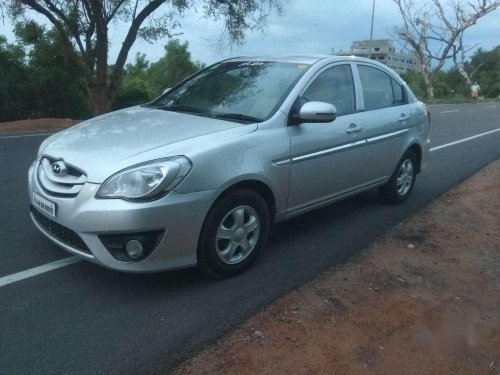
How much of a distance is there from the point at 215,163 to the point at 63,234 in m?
1.19

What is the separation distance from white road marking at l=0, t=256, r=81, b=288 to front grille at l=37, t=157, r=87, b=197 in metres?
0.64

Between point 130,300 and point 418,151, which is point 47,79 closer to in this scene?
point 418,151

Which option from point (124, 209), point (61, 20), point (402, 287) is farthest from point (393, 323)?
point (61, 20)

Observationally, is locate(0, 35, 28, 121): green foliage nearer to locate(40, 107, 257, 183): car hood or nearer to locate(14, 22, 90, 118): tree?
locate(14, 22, 90, 118): tree

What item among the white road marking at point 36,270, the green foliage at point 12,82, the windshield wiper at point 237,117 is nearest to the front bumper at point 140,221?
the white road marking at point 36,270

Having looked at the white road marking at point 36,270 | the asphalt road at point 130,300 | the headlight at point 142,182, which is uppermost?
the headlight at point 142,182

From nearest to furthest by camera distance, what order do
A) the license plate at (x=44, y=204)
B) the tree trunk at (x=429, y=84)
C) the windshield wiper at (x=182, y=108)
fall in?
the license plate at (x=44, y=204)
the windshield wiper at (x=182, y=108)
the tree trunk at (x=429, y=84)

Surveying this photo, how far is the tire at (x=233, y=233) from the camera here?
12.2ft

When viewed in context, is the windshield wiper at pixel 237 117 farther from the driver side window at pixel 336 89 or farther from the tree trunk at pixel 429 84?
the tree trunk at pixel 429 84

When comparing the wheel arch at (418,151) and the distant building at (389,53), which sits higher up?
the distant building at (389,53)

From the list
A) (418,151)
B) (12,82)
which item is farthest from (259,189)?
(12,82)

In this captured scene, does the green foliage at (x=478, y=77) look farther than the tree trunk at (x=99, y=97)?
Yes

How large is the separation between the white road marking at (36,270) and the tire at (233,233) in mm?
1129

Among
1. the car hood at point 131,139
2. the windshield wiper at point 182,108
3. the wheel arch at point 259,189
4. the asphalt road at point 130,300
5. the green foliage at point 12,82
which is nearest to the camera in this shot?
the asphalt road at point 130,300
